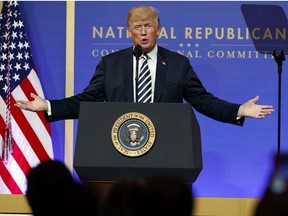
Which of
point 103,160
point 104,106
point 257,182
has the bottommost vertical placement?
point 257,182

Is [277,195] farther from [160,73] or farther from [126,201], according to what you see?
[160,73]

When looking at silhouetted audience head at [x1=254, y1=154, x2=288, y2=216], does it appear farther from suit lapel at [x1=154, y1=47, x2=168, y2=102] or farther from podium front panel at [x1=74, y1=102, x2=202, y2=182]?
suit lapel at [x1=154, y1=47, x2=168, y2=102]

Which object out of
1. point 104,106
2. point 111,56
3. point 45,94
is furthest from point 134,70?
point 45,94

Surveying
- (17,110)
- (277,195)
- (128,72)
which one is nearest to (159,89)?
(128,72)

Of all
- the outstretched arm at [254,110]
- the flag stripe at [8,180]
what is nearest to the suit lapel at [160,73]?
the outstretched arm at [254,110]

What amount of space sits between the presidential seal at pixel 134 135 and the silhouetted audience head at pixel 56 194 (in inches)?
65.1

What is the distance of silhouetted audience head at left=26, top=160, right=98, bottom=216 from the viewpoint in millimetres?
1927

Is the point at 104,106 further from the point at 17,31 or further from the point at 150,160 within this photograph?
the point at 17,31

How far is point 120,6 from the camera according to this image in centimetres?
682

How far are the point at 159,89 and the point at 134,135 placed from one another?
27.1 inches

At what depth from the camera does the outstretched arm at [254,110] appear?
414 centimetres

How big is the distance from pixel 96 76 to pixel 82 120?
0.80 metres

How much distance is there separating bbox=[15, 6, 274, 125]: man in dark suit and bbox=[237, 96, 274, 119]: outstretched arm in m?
0.02

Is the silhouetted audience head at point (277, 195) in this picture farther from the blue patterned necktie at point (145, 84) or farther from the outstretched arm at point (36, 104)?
the outstretched arm at point (36, 104)
